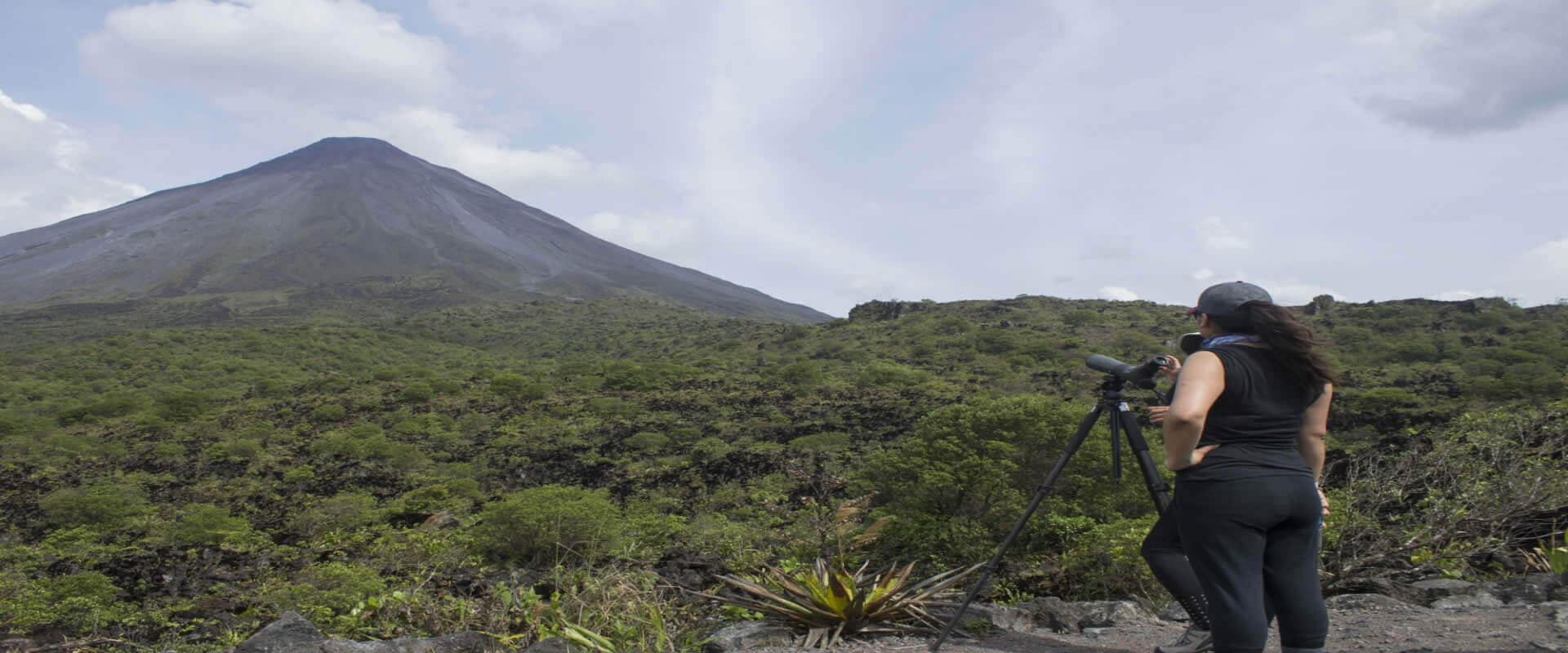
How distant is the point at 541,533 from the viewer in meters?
7.61

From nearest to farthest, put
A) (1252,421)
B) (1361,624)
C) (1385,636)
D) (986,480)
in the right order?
(1252,421) < (1385,636) < (1361,624) < (986,480)

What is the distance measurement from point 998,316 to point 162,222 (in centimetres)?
10187

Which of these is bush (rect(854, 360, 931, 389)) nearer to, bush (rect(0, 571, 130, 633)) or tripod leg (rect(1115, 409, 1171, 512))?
bush (rect(0, 571, 130, 633))

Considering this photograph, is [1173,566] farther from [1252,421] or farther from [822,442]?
[822,442]

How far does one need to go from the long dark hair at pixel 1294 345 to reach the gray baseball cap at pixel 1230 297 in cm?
7

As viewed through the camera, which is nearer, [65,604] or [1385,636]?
→ [1385,636]

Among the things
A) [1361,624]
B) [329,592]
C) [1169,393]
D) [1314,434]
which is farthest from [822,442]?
[1314,434]

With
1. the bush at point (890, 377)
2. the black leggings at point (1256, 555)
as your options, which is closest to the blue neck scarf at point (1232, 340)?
the black leggings at point (1256, 555)

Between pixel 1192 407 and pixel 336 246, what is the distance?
94.3 meters

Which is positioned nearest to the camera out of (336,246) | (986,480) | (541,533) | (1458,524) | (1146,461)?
(1146,461)

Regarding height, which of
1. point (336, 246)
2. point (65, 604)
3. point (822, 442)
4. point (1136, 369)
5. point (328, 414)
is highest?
point (336, 246)

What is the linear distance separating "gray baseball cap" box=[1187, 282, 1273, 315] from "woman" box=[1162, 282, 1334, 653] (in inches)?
1.9

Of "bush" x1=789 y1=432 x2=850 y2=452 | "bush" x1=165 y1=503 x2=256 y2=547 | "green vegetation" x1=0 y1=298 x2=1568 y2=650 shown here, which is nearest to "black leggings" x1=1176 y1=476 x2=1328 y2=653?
"green vegetation" x1=0 y1=298 x2=1568 y2=650

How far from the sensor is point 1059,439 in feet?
22.5
